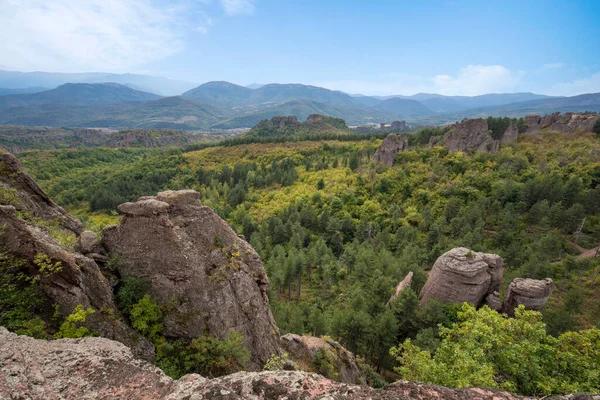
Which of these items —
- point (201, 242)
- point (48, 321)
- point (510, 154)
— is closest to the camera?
point (48, 321)

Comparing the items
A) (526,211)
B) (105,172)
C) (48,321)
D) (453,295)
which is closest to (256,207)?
(453,295)

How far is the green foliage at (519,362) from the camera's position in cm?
1248

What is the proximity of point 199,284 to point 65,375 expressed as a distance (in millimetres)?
9381

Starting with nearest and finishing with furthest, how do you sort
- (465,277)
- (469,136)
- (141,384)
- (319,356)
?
1. (141,384)
2. (319,356)
3. (465,277)
4. (469,136)

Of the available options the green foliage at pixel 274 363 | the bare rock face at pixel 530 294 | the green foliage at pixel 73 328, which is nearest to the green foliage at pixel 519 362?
the green foliage at pixel 274 363

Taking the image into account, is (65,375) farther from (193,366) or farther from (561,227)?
(561,227)

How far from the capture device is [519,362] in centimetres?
1380

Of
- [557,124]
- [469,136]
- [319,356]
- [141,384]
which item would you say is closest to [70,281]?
[141,384]

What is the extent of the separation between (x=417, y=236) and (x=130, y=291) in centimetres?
6279

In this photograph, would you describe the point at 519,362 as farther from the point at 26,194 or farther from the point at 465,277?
the point at 26,194

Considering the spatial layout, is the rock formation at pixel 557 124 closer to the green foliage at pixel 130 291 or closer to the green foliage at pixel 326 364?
the green foliage at pixel 326 364

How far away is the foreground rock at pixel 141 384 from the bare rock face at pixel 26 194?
11571 millimetres

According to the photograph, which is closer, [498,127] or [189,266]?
[189,266]

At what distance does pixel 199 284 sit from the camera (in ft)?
57.8
